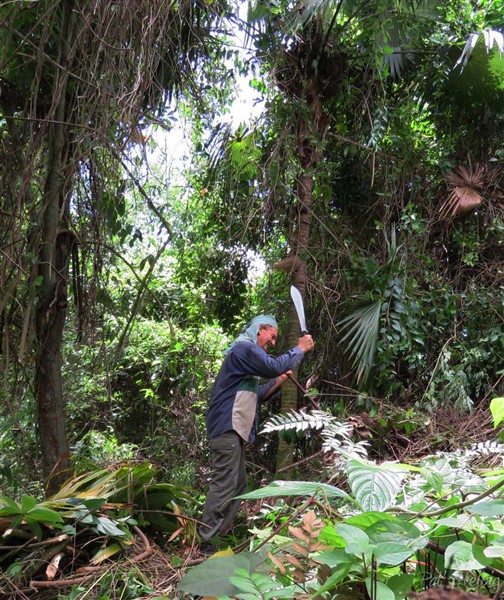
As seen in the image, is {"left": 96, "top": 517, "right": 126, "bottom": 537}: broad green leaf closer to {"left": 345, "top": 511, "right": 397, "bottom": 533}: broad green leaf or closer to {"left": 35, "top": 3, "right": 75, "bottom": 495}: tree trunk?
{"left": 35, "top": 3, "right": 75, "bottom": 495}: tree trunk

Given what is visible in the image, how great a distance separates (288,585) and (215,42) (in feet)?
14.9

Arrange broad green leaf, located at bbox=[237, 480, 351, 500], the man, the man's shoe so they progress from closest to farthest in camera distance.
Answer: broad green leaf, located at bbox=[237, 480, 351, 500] → the man's shoe → the man

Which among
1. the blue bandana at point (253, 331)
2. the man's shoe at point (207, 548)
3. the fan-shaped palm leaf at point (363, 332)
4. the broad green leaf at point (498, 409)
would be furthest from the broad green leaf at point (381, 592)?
the fan-shaped palm leaf at point (363, 332)

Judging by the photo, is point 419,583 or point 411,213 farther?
point 411,213

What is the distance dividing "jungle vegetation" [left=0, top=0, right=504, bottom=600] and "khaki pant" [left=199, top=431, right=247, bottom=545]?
20cm

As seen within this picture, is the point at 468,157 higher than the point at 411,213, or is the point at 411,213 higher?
the point at 468,157

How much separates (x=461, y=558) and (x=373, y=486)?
0.26 metres

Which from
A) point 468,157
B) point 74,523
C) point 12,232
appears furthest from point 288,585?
point 468,157

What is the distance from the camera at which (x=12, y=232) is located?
12.3ft

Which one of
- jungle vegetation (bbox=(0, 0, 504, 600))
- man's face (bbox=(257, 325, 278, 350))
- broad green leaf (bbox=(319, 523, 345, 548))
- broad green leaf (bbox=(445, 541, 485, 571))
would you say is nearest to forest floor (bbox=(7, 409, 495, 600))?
jungle vegetation (bbox=(0, 0, 504, 600))

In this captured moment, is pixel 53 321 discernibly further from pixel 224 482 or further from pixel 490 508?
pixel 490 508

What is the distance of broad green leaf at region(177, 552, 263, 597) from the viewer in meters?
0.97

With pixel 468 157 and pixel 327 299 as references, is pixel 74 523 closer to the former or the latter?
pixel 327 299

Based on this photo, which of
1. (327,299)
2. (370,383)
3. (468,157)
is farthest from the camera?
(468,157)
